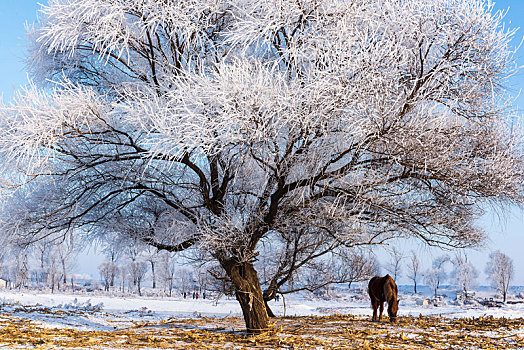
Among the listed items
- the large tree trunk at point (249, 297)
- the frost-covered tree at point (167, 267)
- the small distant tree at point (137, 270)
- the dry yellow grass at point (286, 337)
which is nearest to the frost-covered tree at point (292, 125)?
the large tree trunk at point (249, 297)

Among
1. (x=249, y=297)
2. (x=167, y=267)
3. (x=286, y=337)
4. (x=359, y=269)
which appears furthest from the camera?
(x=167, y=267)

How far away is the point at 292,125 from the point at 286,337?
8.42 ft

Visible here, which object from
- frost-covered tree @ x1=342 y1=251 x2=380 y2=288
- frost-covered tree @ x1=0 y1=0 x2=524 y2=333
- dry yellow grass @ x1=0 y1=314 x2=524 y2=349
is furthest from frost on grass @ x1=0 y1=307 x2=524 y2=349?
frost-covered tree @ x1=342 y1=251 x2=380 y2=288

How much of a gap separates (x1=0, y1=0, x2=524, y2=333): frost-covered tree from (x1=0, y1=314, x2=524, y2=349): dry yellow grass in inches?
31.2

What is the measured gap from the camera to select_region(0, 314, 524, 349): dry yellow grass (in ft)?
16.8

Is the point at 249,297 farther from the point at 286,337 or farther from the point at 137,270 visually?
the point at 137,270

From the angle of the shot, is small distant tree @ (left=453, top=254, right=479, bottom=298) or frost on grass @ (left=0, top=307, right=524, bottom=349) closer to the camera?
frost on grass @ (left=0, top=307, right=524, bottom=349)

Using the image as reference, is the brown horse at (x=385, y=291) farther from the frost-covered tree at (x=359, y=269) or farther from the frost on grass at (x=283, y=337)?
the frost-covered tree at (x=359, y=269)

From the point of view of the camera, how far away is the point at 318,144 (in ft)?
18.7

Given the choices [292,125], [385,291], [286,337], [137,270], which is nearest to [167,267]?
[137,270]

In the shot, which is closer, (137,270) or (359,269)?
(359,269)

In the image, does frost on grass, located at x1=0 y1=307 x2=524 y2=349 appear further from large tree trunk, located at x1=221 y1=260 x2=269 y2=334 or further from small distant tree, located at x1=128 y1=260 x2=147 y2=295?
small distant tree, located at x1=128 y1=260 x2=147 y2=295

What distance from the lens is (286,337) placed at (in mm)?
5727

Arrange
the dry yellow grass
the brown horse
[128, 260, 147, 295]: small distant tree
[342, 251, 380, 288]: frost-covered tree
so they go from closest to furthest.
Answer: the dry yellow grass
the brown horse
[342, 251, 380, 288]: frost-covered tree
[128, 260, 147, 295]: small distant tree
